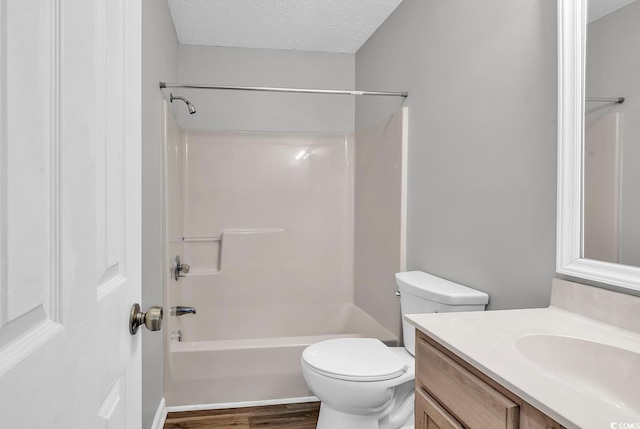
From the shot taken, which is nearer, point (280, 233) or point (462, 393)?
point (462, 393)

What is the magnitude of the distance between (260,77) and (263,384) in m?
2.19

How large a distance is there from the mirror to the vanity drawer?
0.49 metres

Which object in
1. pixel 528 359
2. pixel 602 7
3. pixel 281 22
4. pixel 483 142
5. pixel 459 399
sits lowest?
pixel 459 399

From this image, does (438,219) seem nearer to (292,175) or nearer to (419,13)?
(419,13)

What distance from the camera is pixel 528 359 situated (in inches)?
36.2

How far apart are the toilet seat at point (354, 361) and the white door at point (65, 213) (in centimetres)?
107

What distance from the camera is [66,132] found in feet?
1.71

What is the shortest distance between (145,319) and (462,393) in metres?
0.73

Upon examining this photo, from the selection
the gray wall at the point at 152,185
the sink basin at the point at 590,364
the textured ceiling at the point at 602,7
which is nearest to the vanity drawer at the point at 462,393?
the sink basin at the point at 590,364

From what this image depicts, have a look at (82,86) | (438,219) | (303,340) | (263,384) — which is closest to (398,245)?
(438,219)

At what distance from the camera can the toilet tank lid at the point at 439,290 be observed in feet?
5.32

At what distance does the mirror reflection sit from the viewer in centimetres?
107

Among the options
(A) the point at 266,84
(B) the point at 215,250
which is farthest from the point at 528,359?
(A) the point at 266,84

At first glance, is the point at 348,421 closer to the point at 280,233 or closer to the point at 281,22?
the point at 280,233
